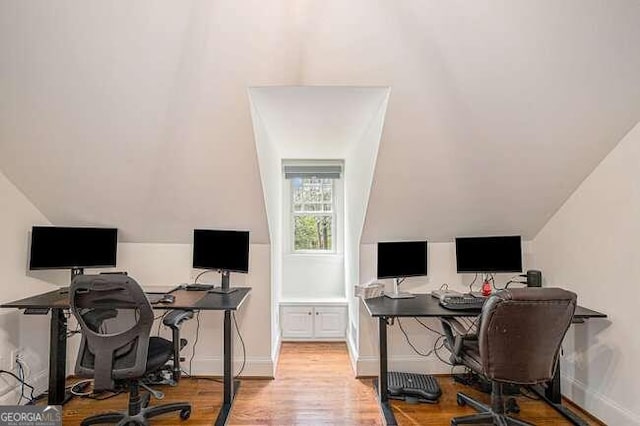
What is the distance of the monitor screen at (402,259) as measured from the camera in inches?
117

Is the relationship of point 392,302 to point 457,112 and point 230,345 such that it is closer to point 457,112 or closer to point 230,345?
point 230,345

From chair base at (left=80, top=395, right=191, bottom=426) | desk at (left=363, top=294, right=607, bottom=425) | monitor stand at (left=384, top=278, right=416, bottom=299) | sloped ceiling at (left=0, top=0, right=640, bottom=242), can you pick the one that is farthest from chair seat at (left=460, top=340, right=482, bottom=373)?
chair base at (left=80, top=395, right=191, bottom=426)

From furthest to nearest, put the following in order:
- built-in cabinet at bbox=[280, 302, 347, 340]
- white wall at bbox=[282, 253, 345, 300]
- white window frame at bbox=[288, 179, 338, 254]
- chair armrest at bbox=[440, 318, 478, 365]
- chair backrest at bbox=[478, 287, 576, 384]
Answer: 1. white window frame at bbox=[288, 179, 338, 254]
2. white wall at bbox=[282, 253, 345, 300]
3. built-in cabinet at bbox=[280, 302, 347, 340]
4. chair armrest at bbox=[440, 318, 478, 365]
5. chair backrest at bbox=[478, 287, 576, 384]

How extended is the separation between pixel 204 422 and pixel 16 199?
2121 mm

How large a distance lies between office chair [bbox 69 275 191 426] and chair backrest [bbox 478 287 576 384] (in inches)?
75.6

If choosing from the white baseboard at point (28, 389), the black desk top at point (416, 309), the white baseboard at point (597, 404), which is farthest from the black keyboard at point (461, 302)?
the white baseboard at point (28, 389)

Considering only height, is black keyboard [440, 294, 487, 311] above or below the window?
below

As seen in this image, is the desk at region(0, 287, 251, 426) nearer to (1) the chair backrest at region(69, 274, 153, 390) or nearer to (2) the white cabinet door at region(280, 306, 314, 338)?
(1) the chair backrest at region(69, 274, 153, 390)

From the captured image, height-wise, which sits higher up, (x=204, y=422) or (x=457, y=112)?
(x=457, y=112)

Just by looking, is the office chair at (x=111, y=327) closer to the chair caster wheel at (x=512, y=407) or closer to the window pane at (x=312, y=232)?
the chair caster wheel at (x=512, y=407)

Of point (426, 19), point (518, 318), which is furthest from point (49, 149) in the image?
point (518, 318)

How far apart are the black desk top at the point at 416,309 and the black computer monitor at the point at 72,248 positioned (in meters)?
2.11

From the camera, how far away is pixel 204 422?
245cm

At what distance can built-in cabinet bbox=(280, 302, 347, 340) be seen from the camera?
397cm
